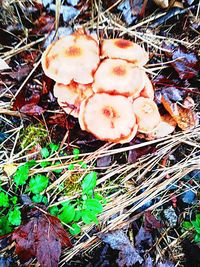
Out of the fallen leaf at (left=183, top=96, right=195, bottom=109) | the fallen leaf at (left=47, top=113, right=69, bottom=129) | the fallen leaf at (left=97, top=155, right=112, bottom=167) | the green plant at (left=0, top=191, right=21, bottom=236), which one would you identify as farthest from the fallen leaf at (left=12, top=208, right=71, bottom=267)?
the fallen leaf at (left=183, top=96, right=195, bottom=109)

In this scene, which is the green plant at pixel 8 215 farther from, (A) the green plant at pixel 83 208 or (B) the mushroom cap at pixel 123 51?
(B) the mushroom cap at pixel 123 51

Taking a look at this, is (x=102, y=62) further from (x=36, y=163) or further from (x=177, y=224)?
(x=177, y=224)

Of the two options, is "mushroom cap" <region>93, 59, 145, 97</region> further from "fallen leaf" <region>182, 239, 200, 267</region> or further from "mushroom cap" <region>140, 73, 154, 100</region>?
"fallen leaf" <region>182, 239, 200, 267</region>

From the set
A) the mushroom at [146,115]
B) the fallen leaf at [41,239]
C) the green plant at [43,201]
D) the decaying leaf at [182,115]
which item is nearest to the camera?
the fallen leaf at [41,239]

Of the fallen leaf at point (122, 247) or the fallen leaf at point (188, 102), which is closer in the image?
the fallen leaf at point (122, 247)

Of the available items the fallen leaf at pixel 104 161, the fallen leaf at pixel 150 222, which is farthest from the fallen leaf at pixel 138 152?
the fallen leaf at pixel 150 222
